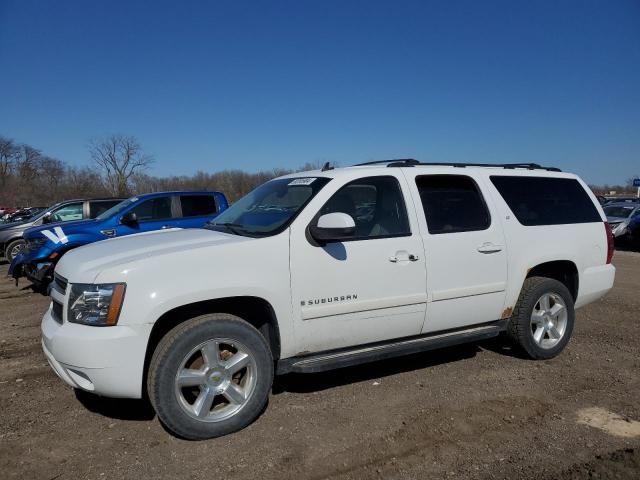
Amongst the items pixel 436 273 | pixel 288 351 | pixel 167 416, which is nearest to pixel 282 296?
pixel 288 351

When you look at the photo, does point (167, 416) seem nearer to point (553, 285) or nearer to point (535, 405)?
point (535, 405)

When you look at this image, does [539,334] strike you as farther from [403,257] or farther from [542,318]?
[403,257]

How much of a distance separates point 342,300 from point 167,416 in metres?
1.46

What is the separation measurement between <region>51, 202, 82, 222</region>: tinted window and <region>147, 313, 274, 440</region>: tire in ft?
34.6

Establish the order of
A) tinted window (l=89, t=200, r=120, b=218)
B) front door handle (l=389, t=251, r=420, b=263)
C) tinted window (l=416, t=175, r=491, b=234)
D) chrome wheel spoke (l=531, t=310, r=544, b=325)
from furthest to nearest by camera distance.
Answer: tinted window (l=89, t=200, r=120, b=218)
chrome wheel spoke (l=531, t=310, r=544, b=325)
tinted window (l=416, t=175, r=491, b=234)
front door handle (l=389, t=251, r=420, b=263)

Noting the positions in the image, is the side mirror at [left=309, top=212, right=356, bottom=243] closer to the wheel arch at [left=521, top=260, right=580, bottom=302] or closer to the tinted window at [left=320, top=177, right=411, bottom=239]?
the tinted window at [left=320, top=177, right=411, bottom=239]

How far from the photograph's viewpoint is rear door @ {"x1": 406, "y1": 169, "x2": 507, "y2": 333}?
13.2ft

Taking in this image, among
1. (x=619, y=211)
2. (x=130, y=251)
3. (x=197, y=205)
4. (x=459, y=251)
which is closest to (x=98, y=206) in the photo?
(x=197, y=205)

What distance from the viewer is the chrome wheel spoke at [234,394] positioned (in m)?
3.36

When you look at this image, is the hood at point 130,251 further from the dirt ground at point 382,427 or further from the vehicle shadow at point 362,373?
the vehicle shadow at point 362,373

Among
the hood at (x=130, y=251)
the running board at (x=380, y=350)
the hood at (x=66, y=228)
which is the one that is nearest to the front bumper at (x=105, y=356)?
the hood at (x=130, y=251)

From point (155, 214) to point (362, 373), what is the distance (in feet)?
19.4

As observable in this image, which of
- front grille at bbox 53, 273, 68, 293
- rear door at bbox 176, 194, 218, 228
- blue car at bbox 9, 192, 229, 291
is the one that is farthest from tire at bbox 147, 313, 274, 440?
rear door at bbox 176, 194, 218, 228

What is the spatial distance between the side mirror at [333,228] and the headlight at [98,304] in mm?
1388
